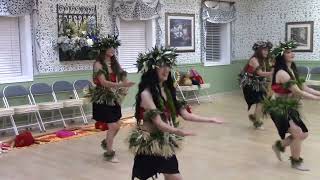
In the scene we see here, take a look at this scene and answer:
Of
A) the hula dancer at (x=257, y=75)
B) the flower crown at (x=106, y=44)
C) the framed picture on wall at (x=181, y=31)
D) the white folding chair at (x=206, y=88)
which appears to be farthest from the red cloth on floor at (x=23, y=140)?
the white folding chair at (x=206, y=88)

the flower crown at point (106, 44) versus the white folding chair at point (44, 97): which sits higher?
the flower crown at point (106, 44)

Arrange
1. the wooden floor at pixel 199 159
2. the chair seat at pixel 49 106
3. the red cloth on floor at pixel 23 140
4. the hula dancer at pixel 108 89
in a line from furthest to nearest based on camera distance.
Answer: the chair seat at pixel 49 106 → the red cloth on floor at pixel 23 140 → the hula dancer at pixel 108 89 → the wooden floor at pixel 199 159

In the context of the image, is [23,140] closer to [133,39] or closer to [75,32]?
[75,32]

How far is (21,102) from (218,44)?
619cm

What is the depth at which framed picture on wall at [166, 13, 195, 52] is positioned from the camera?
396 inches

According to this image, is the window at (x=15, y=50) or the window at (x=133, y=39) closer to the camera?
the window at (x=15, y=50)

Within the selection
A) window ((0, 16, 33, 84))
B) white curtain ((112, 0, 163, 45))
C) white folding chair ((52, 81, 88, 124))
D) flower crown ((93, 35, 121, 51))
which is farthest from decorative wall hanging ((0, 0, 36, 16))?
flower crown ((93, 35, 121, 51))

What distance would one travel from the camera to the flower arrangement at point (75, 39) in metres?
7.77

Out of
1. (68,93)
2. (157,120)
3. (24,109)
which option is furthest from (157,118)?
(68,93)

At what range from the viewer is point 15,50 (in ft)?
24.8

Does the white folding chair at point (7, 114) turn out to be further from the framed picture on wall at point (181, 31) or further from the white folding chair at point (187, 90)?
the framed picture on wall at point (181, 31)

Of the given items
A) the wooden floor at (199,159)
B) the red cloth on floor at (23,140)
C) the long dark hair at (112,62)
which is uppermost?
the long dark hair at (112,62)

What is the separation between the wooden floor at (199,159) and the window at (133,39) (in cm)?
229

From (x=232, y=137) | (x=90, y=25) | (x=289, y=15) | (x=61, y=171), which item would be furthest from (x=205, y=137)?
(x=289, y=15)
